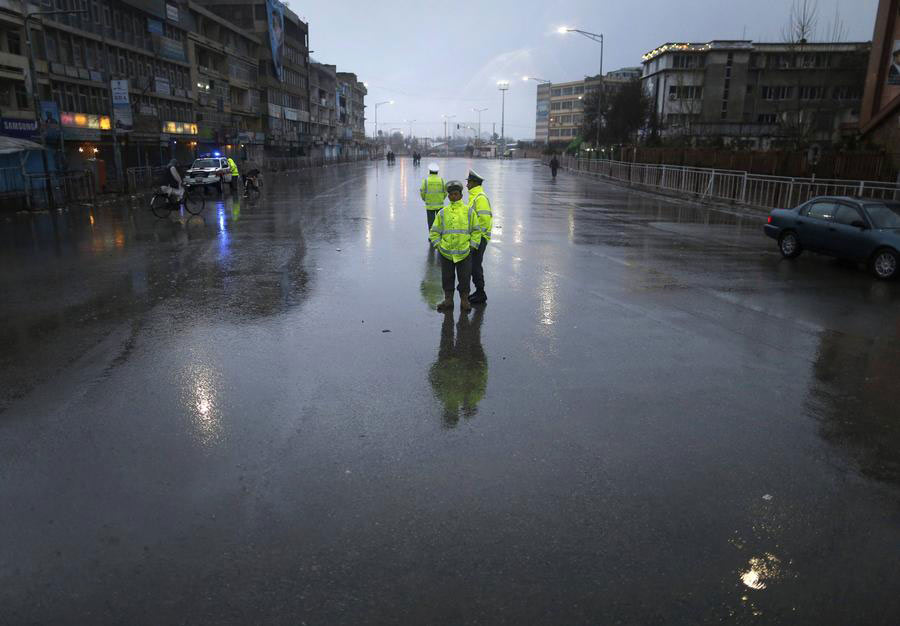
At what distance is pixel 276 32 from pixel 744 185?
6311cm

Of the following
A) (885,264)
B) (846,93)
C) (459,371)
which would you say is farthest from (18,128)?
(846,93)

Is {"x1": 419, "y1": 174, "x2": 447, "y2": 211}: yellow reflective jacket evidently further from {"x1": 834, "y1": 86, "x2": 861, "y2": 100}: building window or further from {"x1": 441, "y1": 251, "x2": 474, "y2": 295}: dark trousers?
{"x1": 834, "y1": 86, "x2": 861, "y2": 100}: building window

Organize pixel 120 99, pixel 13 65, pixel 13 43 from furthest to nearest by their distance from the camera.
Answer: pixel 13 43 → pixel 13 65 → pixel 120 99

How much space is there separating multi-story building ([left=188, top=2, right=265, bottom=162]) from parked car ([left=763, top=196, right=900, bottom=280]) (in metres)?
52.3

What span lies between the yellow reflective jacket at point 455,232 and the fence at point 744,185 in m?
14.7

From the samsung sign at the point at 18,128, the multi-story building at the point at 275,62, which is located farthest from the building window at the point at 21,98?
the multi-story building at the point at 275,62

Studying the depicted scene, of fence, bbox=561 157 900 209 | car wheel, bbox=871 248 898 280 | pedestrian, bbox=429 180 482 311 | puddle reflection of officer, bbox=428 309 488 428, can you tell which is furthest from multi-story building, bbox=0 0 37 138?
car wheel, bbox=871 248 898 280

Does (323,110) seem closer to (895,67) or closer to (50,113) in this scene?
(50,113)

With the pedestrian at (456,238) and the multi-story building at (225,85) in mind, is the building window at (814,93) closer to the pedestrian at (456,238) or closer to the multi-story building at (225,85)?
the pedestrian at (456,238)

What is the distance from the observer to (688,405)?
579cm

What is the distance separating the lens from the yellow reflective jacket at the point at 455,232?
877cm

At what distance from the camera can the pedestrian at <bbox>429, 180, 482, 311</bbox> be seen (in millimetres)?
8781

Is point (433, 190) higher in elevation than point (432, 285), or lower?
higher

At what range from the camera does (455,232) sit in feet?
28.8
